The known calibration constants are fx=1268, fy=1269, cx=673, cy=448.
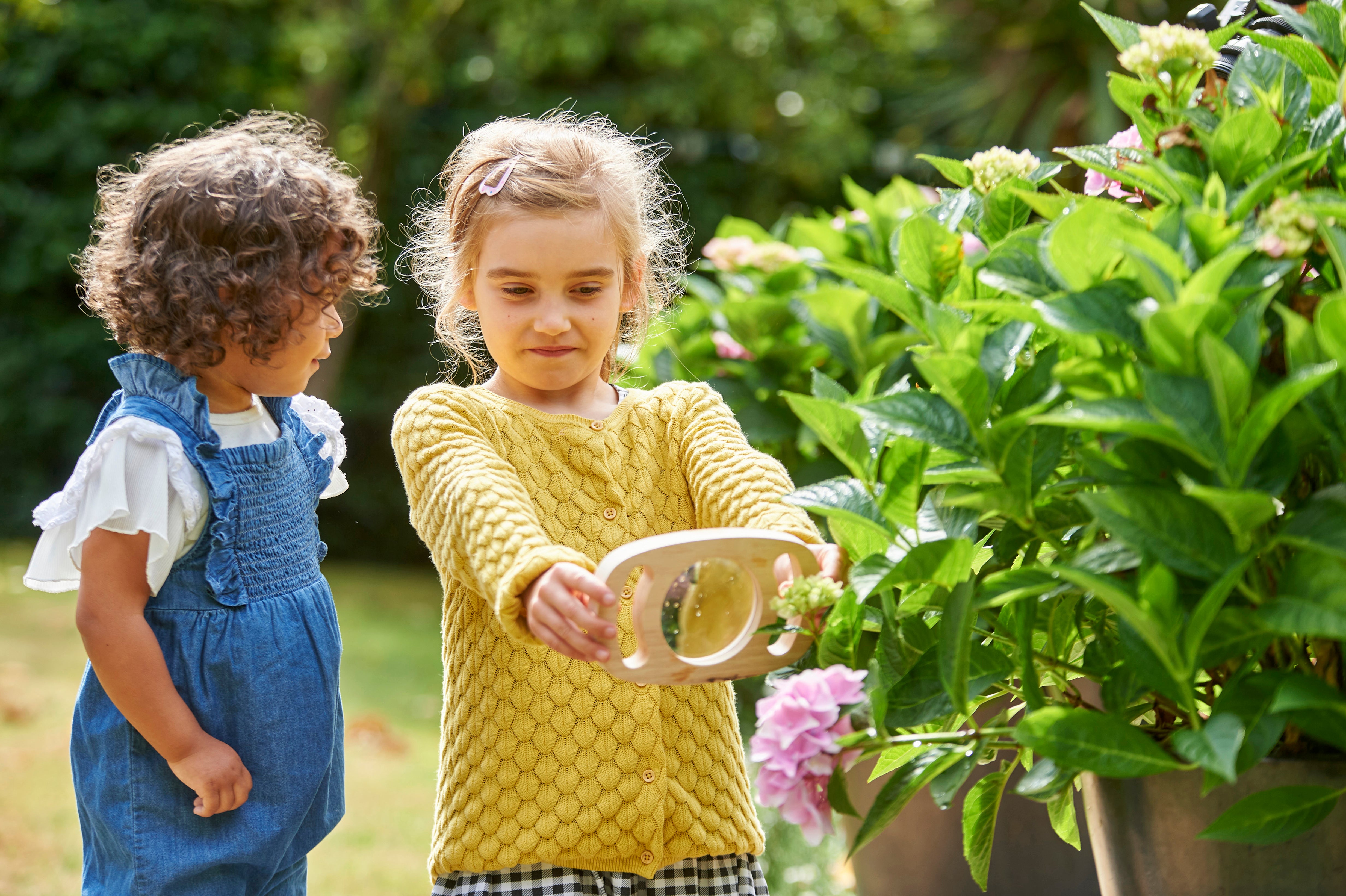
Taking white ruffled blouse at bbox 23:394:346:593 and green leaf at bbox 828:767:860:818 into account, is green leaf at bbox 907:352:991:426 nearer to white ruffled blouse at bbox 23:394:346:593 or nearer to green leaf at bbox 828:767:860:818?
green leaf at bbox 828:767:860:818

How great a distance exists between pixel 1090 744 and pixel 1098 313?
361 millimetres

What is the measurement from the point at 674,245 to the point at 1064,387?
1011mm

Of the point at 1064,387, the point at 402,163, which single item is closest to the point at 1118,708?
the point at 1064,387

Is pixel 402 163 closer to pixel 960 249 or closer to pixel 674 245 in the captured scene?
pixel 674 245

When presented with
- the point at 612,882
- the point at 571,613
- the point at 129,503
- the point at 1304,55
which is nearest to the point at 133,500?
the point at 129,503

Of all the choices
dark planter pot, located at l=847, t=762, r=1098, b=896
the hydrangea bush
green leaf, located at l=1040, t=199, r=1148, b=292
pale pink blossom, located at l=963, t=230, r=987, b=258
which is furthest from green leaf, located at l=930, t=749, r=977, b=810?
dark planter pot, located at l=847, t=762, r=1098, b=896

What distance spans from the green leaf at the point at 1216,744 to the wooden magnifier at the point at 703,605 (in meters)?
0.43

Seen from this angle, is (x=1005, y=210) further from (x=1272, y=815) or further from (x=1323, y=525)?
(x=1272, y=815)

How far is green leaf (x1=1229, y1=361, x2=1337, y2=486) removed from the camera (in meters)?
0.91

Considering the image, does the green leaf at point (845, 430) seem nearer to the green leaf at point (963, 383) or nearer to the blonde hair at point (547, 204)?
the green leaf at point (963, 383)

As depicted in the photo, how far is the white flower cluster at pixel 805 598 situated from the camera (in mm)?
1245

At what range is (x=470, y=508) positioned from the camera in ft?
4.65

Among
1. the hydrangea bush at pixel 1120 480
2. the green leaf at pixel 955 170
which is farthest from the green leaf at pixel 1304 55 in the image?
the green leaf at pixel 955 170

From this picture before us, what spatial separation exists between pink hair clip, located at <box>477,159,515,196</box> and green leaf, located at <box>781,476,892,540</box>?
644 millimetres
